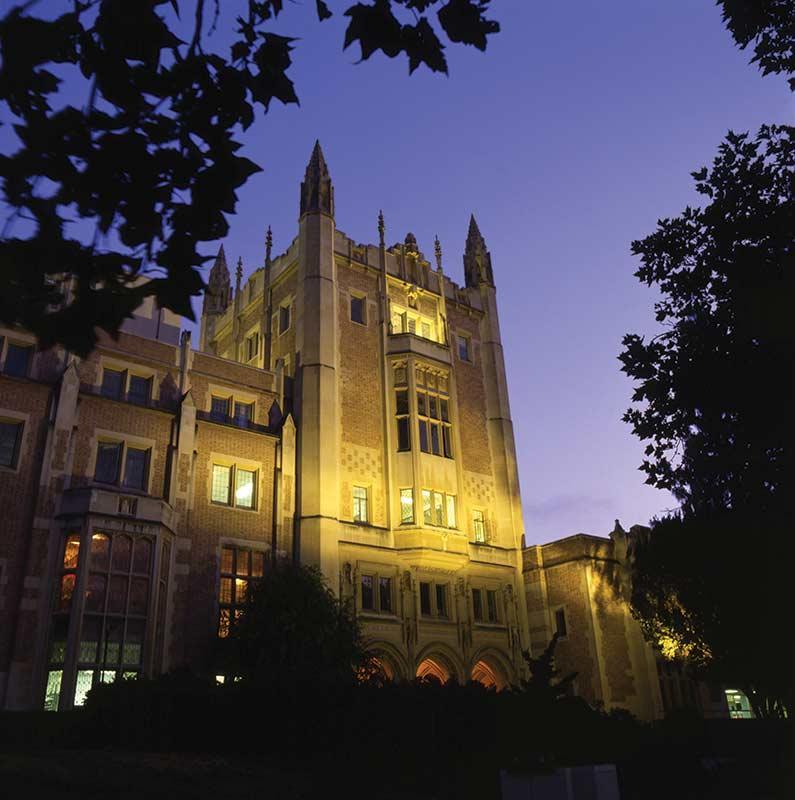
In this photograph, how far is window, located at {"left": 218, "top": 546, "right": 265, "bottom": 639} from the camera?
25562 millimetres

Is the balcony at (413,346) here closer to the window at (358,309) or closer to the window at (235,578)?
the window at (358,309)

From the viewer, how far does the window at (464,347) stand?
3884 centimetres

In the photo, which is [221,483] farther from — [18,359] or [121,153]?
[121,153]

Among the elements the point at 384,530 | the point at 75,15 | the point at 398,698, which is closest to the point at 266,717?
the point at 398,698

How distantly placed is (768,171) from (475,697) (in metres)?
11.7

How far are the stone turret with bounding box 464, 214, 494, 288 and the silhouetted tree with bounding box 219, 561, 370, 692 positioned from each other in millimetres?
22396

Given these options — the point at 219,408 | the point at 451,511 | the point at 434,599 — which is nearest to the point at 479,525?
the point at 451,511

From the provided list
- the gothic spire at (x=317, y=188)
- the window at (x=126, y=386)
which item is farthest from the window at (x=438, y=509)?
the gothic spire at (x=317, y=188)

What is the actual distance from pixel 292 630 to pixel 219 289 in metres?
25.2

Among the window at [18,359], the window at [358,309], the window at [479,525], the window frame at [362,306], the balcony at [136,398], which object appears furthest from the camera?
the window at [358,309]

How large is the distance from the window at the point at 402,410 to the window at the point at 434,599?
6.03m

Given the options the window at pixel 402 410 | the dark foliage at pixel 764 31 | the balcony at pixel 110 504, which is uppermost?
the window at pixel 402 410

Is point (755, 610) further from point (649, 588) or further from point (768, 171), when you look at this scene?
point (768, 171)

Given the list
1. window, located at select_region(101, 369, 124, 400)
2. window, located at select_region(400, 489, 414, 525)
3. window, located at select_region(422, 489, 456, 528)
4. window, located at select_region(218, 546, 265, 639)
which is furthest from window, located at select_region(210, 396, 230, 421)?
window, located at select_region(422, 489, 456, 528)
